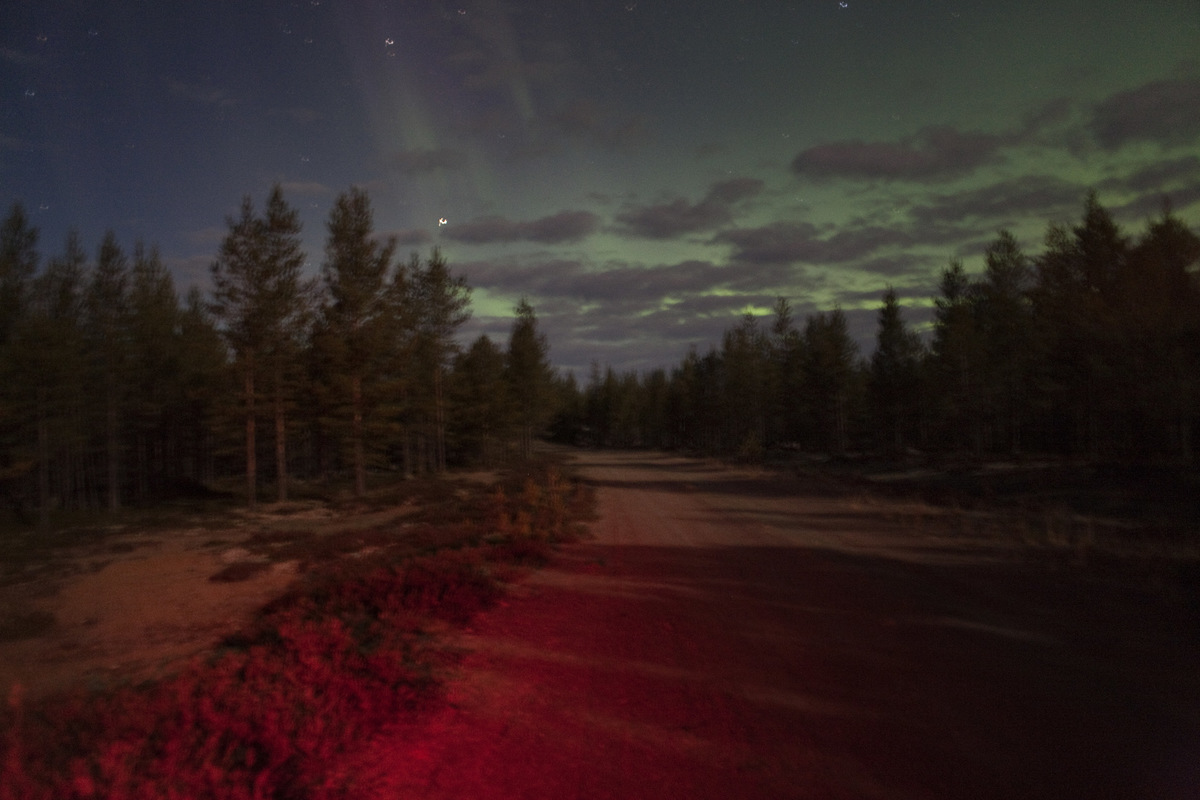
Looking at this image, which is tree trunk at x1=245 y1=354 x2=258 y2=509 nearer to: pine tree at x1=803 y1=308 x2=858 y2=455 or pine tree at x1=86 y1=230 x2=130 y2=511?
pine tree at x1=86 y1=230 x2=130 y2=511

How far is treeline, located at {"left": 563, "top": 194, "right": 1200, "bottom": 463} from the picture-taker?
77.3ft

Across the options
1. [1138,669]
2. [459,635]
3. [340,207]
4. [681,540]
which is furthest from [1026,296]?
[459,635]

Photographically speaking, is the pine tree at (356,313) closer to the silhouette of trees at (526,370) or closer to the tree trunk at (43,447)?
the tree trunk at (43,447)

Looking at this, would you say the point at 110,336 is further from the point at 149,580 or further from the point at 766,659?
the point at 766,659

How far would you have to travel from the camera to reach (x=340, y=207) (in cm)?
3278

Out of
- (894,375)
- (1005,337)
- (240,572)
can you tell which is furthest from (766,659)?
(894,375)

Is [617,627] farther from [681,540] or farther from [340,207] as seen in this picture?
[340,207]

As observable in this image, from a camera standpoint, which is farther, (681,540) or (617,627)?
(681,540)

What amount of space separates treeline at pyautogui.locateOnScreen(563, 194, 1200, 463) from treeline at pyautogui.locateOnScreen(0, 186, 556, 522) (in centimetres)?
2881

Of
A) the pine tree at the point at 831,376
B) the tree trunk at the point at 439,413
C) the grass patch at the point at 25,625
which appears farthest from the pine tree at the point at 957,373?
the grass patch at the point at 25,625

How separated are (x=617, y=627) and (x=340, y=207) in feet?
97.0

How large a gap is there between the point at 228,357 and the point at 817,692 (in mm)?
42667

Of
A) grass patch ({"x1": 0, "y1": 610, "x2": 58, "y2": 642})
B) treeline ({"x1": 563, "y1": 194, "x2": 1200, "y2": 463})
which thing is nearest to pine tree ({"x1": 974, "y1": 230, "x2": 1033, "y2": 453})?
treeline ({"x1": 563, "y1": 194, "x2": 1200, "y2": 463})

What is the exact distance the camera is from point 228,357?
135 feet
